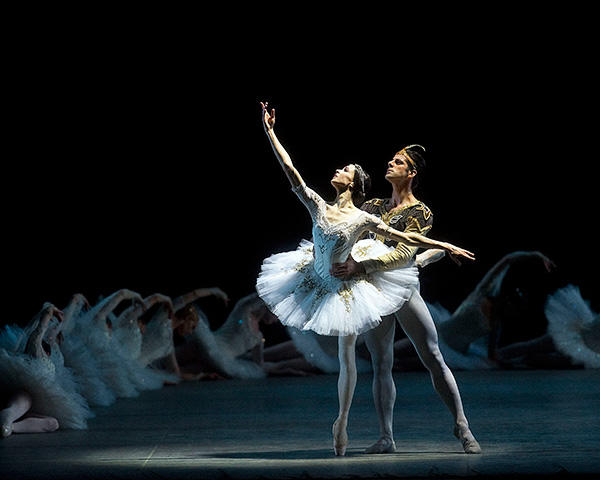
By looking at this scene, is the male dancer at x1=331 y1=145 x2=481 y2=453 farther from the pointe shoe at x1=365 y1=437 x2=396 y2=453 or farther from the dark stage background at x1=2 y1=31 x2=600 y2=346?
the dark stage background at x1=2 y1=31 x2=600 y2=346

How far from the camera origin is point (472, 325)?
752 cm

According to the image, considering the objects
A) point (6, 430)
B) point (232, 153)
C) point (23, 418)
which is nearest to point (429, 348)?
point (6, 430)

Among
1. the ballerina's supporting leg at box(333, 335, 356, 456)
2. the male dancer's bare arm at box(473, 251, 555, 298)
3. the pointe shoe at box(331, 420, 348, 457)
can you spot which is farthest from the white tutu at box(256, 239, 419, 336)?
the male dancer's bare arm at box(473, 251, 555, 298)

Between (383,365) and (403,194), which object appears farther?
(403,194)

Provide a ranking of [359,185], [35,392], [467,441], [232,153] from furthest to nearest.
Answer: [232,153], [35,392], [359,185], [467,441]

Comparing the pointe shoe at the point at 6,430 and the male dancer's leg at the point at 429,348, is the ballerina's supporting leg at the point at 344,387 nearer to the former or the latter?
the male dancer's leg at the point at 429,348

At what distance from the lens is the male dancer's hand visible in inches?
138

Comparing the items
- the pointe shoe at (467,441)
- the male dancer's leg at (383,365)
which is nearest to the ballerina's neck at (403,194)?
the male dancer's leg at (383,365)

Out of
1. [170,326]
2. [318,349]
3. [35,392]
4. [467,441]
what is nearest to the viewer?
[467,441]

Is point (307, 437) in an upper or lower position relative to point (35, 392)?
lower

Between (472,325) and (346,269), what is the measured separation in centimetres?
422

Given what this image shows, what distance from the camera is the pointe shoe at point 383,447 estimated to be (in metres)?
3.53

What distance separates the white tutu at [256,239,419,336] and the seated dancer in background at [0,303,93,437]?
1.24 m

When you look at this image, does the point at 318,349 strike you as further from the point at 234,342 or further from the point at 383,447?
the point at 383,447
